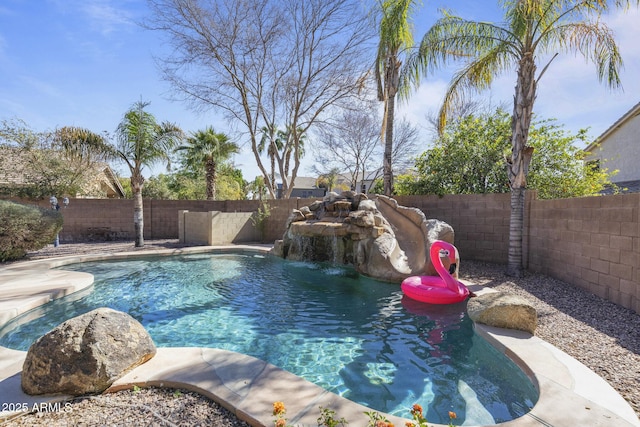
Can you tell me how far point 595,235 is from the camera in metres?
5.35

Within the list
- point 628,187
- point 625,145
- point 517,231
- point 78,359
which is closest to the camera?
point 78,359

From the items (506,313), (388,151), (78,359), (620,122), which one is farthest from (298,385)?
(620,122)

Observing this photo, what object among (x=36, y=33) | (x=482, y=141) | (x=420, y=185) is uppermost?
(x=36, y=33)

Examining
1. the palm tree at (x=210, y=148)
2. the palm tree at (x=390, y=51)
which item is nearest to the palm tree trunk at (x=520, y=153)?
the palm tree at (x=390, y=51)

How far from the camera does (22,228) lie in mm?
8297

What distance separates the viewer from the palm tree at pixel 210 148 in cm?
1908

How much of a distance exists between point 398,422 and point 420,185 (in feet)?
30.5

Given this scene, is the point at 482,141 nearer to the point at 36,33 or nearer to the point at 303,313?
the point at 303,313

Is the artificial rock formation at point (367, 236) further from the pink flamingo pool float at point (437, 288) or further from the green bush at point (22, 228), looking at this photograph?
the green bush at point (22, 228)

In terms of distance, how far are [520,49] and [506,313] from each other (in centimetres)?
597

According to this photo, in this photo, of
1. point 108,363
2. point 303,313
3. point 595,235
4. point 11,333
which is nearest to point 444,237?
point 595,235

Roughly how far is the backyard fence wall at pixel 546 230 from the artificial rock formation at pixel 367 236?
174 cm

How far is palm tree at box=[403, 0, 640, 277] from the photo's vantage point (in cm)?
630

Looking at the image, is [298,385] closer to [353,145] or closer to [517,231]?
[517,231]
